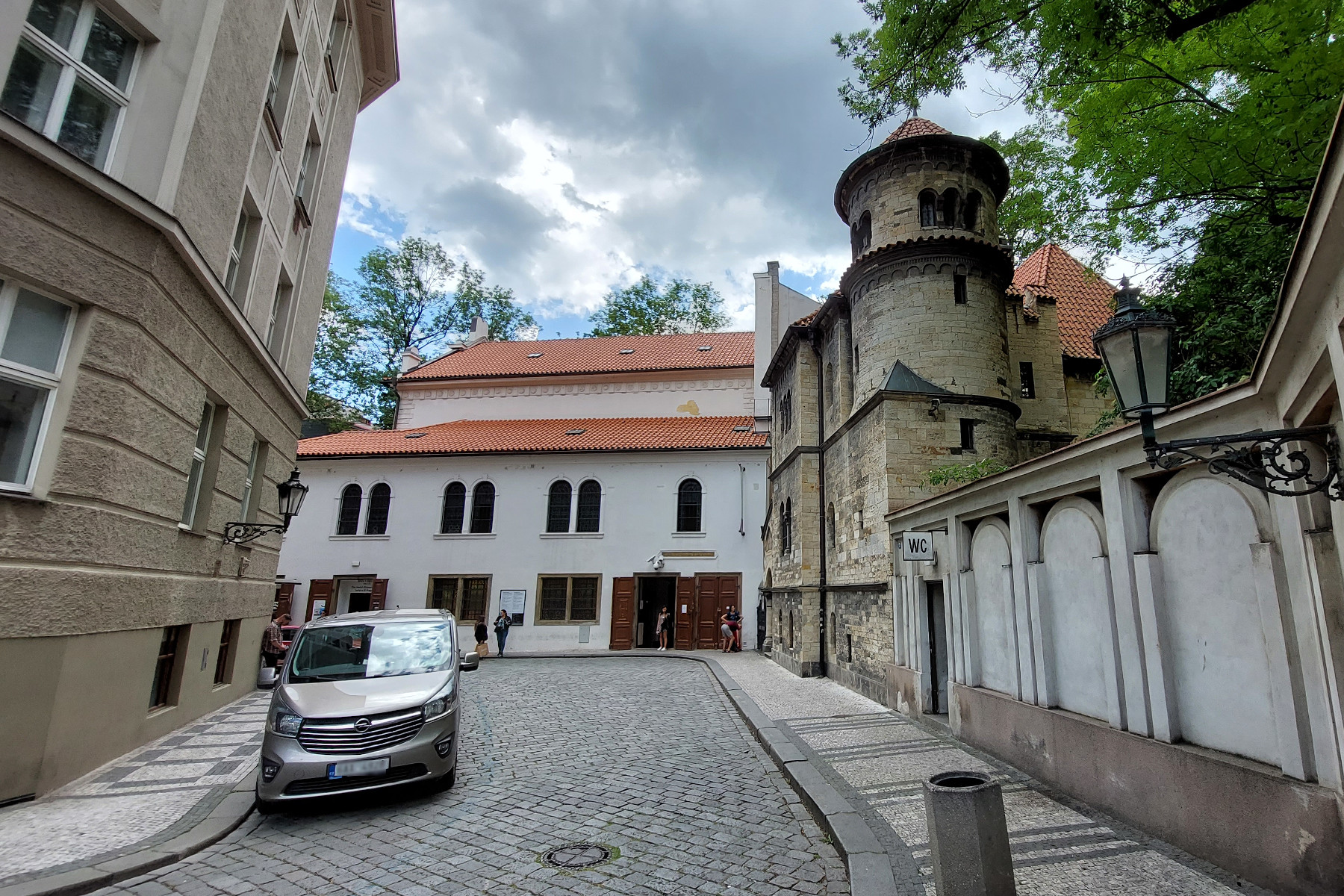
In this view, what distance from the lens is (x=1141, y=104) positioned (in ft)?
30.9

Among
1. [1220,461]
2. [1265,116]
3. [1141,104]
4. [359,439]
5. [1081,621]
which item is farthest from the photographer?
[359,439]

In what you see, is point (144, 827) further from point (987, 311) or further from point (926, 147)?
point (926, 147)

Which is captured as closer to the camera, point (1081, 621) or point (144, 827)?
point (144, 827)

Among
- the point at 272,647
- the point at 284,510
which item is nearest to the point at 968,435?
the point at 284,510

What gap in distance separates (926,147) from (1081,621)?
1166 centimetres

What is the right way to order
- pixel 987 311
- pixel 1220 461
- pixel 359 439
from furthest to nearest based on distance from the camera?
1. pixel 359 439
2. pixel 987 311
3. pixel 1220 461

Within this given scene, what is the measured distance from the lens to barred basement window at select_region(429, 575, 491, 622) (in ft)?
79.5

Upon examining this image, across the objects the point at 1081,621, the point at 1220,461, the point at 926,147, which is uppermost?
the point at 926,147

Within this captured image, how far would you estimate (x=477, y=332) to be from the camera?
3784cm

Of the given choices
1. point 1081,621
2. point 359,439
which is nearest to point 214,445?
point 1081,621

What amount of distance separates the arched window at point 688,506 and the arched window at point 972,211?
43.3 feet

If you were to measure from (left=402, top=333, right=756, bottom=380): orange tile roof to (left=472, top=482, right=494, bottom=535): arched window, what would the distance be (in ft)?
24.9

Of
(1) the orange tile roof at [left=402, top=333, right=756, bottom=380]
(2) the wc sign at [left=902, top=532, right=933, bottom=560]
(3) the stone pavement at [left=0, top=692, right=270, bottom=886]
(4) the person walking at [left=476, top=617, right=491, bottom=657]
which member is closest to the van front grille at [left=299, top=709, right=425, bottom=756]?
(3) the stone pavement at [left=0, top=692, right=270, bottom=886]

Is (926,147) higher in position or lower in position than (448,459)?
→ higher
